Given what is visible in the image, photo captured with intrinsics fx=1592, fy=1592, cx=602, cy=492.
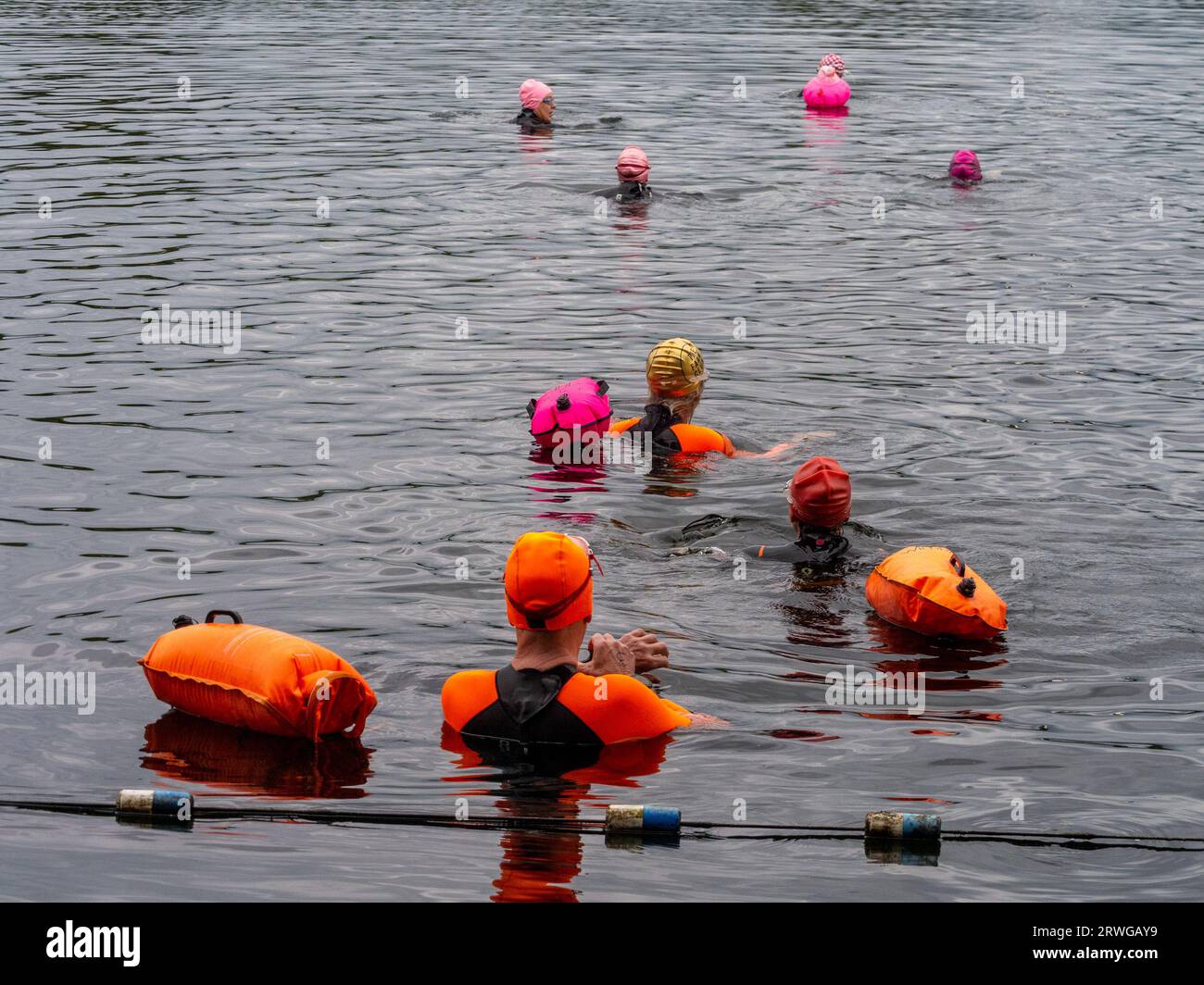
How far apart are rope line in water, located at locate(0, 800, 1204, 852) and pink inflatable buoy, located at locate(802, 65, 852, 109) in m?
28.5

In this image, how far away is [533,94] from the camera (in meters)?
32.0

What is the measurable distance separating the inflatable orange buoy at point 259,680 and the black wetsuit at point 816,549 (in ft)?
13.7

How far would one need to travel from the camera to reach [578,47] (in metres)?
44.6

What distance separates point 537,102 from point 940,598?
75.6 ft

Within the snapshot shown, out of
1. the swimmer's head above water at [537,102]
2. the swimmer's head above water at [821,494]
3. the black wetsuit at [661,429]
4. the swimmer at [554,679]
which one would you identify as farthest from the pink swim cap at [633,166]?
the swimmer at [554,679]

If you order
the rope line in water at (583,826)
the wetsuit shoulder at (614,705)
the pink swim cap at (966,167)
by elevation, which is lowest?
the rope line in water at (583,826)

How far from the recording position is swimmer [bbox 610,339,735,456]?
14.8 meters

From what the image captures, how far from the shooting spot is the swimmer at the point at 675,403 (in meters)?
14.8

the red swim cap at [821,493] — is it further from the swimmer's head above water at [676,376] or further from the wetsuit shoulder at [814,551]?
the swimmer's head above water at [676,376]

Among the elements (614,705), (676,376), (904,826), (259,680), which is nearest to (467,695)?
(614,705)

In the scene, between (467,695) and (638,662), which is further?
(638,662)

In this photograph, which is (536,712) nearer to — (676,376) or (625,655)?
(625,655)

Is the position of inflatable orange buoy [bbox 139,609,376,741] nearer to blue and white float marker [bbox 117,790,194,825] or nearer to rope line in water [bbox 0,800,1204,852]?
rope line in water [bbox 0,800,1204,852]
